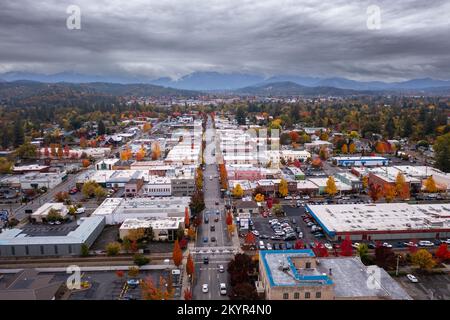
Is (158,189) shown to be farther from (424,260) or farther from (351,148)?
(351,148)

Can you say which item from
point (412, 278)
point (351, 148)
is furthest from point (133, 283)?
point (351, 148)

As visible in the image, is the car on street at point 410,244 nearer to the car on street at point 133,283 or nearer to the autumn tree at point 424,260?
the autumn tree at point 424,260

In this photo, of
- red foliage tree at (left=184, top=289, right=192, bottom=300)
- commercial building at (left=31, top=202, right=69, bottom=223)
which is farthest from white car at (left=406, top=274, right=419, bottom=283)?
commercial building at (left=31, top=202, right=69, bottom=223)

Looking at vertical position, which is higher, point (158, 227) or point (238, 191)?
point (238, 191)

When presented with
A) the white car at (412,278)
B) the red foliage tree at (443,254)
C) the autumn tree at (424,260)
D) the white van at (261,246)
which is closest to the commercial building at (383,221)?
the red foliage tree at (443,254)
